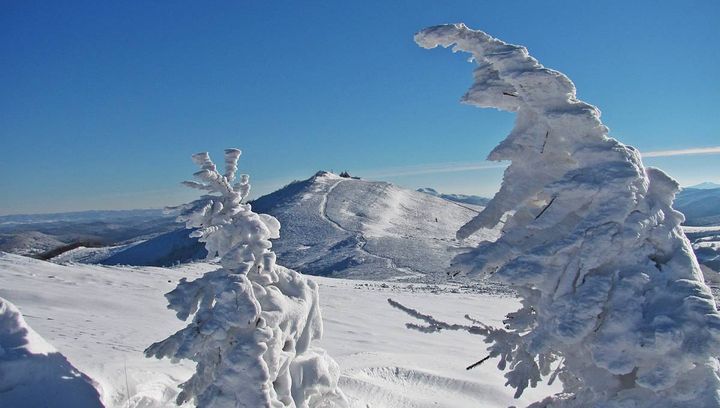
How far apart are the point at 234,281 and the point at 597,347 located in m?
2.74

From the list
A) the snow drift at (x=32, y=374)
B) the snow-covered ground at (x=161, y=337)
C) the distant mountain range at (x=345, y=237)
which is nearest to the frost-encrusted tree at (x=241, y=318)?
the snow drift at (x=32, y=374)

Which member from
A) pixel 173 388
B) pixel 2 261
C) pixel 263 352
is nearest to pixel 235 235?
pixel 263 352

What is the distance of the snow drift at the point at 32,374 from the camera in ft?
16.4

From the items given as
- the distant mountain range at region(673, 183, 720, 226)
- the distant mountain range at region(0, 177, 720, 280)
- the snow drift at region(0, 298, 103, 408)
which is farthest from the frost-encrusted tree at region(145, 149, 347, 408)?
the distant mountain range at region(673, 183, 720, 226)

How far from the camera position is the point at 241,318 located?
4383 millimetres

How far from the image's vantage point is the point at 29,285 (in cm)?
1271

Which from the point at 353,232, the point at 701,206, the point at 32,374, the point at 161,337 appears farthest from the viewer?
the point at 701,206

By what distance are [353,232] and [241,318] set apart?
131 ft

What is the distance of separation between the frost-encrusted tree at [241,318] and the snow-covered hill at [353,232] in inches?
1007

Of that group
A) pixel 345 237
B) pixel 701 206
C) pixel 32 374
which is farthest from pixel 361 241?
pixel 701 206

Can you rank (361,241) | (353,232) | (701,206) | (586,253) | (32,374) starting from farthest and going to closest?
(701,206)
(353,232)
(361,241)
(32,374)
(586,253)

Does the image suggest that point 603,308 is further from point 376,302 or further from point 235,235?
point 376,302

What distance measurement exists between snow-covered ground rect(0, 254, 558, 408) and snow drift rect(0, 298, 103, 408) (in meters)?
0.38

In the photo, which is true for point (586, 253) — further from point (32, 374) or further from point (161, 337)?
point (161, 337)
